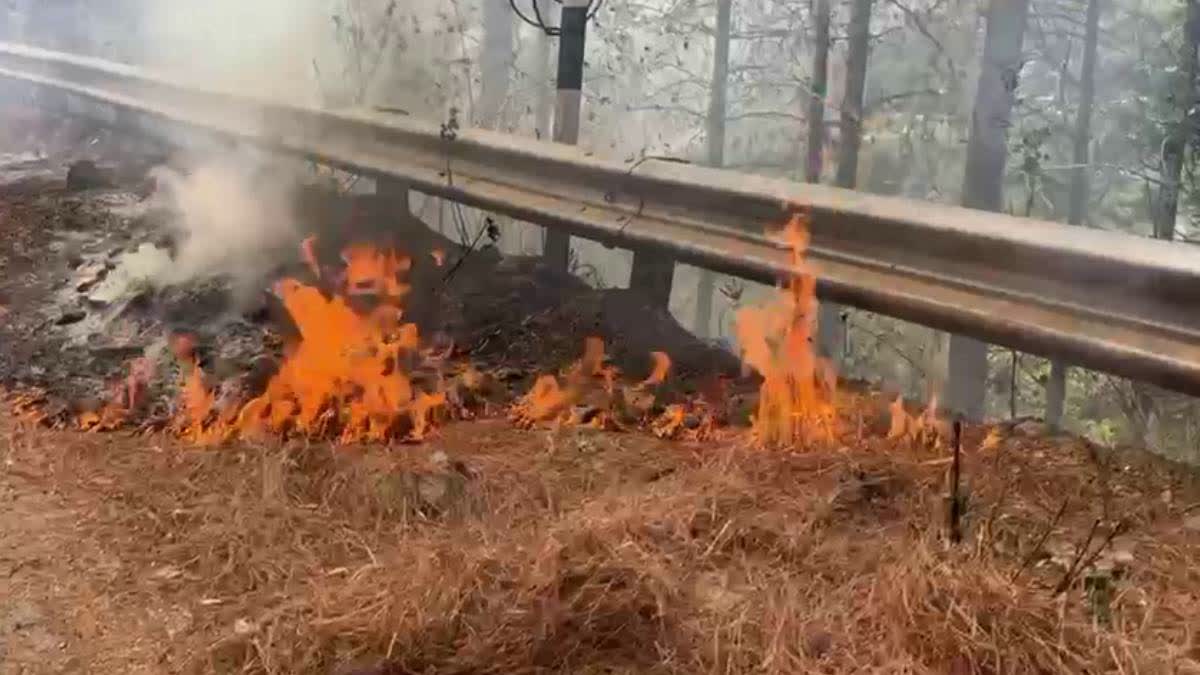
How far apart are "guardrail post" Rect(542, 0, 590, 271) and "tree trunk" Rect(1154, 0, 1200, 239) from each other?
7.88m

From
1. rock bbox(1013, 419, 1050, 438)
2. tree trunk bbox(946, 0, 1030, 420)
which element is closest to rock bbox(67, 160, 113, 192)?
rock bbox(1013, 419, 1050, 438)

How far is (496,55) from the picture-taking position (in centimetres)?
1524

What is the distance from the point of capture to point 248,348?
15.8 feet

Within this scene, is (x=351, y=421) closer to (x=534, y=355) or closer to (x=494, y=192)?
(x=534, y=355)

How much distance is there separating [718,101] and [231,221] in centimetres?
1545

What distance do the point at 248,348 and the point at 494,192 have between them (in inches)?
51.5

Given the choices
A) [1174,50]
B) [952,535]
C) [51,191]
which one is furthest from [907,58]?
[952,535]

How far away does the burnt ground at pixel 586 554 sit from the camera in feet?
8.43

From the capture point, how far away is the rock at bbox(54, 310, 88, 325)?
5.26 metres

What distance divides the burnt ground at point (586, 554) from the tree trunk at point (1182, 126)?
9.16m

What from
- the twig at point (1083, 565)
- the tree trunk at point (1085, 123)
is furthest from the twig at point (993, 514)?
the tree trunk at point (1085, 123)

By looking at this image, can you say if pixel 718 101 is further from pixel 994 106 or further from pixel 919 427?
pixel 919 427

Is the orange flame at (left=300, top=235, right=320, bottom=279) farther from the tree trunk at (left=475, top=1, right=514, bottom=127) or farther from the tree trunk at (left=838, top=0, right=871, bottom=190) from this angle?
the tree trunk at (left=838, top=0, right=871, bottom=190)

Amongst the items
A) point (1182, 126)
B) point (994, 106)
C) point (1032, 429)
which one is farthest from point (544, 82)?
point (1032, 429)
